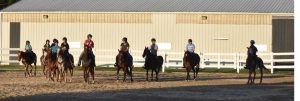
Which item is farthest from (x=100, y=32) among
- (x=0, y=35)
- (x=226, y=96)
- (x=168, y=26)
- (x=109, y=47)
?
(x=226, y=96)

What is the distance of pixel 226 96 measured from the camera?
607 inches

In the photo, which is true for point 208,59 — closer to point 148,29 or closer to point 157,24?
point 157,24

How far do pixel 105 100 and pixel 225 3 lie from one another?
86.9 ft

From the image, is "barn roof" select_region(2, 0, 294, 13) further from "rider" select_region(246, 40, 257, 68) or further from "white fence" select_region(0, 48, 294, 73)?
"rider" select_region(246, 40, 257, 68)

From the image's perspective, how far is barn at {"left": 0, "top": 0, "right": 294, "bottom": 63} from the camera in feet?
121

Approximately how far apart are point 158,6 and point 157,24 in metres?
1.97

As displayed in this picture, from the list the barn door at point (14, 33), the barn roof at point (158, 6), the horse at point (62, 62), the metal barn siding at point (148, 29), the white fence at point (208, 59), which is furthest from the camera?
the barn door at point (14, 33)

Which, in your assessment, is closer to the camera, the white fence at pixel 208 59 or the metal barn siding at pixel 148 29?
the white fence at pixel 208 59

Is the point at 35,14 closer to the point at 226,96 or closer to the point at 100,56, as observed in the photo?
the point at 100,56

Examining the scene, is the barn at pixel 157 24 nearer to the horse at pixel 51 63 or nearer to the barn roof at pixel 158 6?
the barn roof at pixel 158 6

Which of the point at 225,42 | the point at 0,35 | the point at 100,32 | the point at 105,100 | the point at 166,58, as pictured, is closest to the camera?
the point at 105,100

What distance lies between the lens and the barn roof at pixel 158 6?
3758 centimetres

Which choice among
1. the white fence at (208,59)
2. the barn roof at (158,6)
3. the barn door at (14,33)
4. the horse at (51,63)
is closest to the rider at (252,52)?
the horse at (51,63)

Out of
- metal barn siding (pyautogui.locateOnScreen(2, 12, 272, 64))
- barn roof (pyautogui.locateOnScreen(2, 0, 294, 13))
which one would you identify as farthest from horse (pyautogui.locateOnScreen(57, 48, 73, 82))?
barn roof (pyautogui.locateOnScreen(2, 0, 294, 13))
